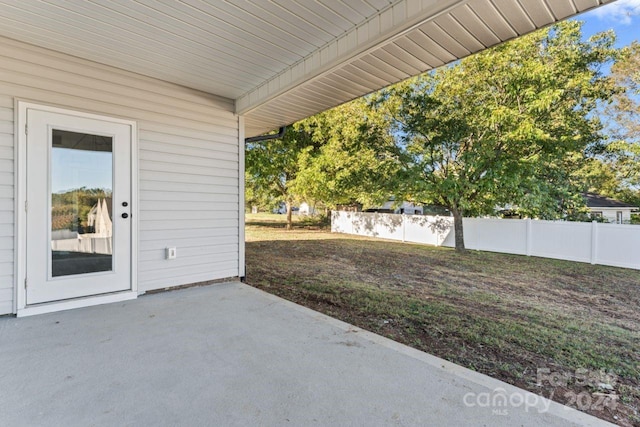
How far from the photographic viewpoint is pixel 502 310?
357 centimetres

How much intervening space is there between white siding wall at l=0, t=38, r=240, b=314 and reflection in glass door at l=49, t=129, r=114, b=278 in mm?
286

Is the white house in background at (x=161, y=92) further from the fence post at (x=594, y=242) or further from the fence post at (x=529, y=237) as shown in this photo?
the fence post at (x=529, y=237)

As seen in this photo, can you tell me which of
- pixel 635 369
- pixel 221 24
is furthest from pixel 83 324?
pixel 635 369

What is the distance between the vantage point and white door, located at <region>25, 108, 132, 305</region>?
2842 mm

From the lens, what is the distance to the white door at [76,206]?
284 cm

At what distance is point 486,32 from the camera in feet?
7.85

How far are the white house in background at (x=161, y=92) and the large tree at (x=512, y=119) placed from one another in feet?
14.6

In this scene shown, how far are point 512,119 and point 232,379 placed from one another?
7.19 m

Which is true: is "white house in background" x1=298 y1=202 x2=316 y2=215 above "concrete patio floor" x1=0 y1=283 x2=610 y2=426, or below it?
above

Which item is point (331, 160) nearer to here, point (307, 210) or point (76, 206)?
point (76, 206)

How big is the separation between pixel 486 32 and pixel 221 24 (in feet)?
6.80

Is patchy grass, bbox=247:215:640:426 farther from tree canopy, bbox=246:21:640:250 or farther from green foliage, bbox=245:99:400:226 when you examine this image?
green foliage, bbox=245:99:400:226

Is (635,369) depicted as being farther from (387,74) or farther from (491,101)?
(491,101)

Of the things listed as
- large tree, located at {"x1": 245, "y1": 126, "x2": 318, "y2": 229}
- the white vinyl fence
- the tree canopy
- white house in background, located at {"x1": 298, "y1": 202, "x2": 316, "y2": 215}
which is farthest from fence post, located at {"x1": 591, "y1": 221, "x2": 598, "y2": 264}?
white house in background, located at {"x1": 298, "y1": 202, "x2": 316, "y2": 215}
